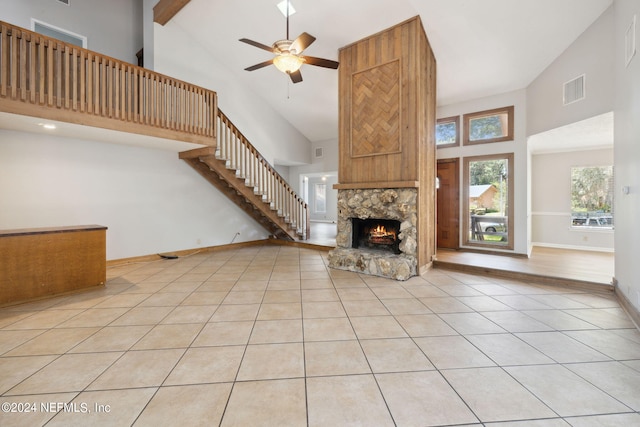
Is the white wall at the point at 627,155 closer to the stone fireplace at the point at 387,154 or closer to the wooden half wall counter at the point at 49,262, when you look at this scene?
the stone fireplace at the point at 387,154

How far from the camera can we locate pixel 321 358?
218cm

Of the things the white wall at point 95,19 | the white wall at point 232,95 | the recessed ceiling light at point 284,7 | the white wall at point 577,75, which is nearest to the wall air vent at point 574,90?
the white wall at point 577,75

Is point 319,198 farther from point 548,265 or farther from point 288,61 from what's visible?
point 548,265

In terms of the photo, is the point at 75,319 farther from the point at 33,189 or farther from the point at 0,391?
the point at 33,189

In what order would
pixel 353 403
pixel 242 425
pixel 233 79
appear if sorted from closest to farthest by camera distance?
pixel 242 425, pixel 353 403, pixel 233 79

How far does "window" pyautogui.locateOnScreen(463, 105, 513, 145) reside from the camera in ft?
19.0

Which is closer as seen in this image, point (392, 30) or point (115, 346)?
point (115, 346)

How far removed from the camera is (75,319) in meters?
2.93

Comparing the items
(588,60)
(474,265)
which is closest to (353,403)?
(474,265)

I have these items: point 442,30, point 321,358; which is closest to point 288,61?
point 442,30

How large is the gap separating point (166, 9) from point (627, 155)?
26.8ft

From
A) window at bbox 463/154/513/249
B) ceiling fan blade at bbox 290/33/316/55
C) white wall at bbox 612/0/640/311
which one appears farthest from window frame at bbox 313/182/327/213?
white wall at bbox 612/0/640/311

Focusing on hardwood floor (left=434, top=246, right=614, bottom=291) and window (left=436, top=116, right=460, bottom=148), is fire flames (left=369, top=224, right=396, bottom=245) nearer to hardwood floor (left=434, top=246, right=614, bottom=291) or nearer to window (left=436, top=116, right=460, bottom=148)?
hardwood floor (left=434, top=246, right=614, bottom=291)

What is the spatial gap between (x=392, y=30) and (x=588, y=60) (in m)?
3.02
